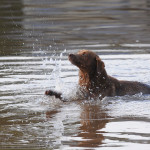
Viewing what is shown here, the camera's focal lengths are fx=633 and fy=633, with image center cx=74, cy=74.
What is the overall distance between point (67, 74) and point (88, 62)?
182cm

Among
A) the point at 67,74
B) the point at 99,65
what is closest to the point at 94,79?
the point at 99,65

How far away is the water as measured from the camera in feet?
26.0

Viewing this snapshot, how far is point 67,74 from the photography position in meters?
12.6

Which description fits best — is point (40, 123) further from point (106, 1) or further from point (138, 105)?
point (106, 1)

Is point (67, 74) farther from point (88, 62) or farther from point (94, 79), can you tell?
point (88, 62)

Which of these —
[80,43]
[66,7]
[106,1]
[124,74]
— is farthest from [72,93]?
[106,1]

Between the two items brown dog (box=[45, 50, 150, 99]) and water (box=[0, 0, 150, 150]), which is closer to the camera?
water (box=[0, 0, 150, 150])

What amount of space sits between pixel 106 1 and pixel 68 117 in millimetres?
19438

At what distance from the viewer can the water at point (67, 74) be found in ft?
26.0

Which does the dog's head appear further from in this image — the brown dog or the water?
the water

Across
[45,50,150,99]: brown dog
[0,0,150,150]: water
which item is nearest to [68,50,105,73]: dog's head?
[45,50,150,99]: brown dog

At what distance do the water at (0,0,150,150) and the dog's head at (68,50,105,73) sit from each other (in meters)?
0.45

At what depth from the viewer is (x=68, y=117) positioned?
355 inches

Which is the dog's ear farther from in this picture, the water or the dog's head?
the water
